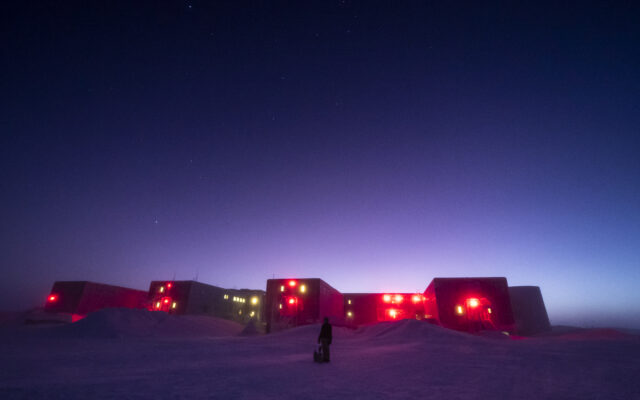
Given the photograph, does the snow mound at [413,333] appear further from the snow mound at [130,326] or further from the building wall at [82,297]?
the building wall at [82,297]

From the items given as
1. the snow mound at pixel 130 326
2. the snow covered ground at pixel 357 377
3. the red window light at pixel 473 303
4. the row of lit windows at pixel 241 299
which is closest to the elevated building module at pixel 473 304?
the red window light at pixel 473 303

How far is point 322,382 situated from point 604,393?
661 cm

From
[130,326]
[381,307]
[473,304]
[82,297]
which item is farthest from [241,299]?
[473,304]

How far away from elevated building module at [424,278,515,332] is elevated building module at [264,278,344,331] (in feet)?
44.4

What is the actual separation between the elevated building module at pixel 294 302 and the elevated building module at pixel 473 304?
13534mm

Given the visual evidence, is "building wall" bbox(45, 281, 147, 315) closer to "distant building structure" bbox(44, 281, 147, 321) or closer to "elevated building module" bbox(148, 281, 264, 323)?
"distant building structure" bbox(44, 281, 147, 321)

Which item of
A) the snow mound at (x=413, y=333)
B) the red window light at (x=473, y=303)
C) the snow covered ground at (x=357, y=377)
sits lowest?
the snow mound at (x=413, y=333)

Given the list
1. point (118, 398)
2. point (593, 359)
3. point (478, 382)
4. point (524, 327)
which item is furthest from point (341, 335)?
point (524, 327)

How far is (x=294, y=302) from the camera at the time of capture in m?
38.2

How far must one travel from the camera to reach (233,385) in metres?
6.91

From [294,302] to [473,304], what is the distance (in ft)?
76.6

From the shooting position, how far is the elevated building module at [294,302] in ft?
121

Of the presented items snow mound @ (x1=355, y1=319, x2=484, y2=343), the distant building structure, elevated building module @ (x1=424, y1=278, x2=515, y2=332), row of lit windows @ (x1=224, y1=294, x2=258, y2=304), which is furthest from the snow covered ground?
row of lit windows @ (x1=224, y1=294, x2=258, y2=304)

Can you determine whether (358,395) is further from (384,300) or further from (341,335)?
(384,300)
